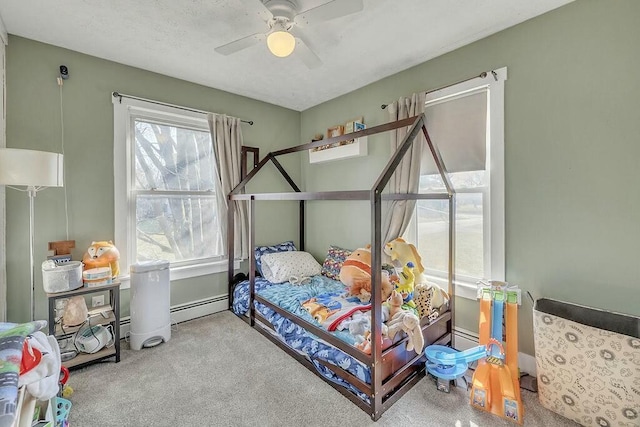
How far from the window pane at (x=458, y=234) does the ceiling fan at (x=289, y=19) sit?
158 centimetres

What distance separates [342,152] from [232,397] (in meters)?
2.34

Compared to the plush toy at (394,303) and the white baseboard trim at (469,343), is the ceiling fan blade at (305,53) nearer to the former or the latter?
the plush toy at (394,303)

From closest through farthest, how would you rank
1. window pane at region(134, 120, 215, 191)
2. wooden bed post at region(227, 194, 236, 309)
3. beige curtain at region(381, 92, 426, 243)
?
beige curtain at region(381, 92, 426, 243), window pane at region(134, 120, 215, 191), wooden bed post at region(227, 194, 236, 309)

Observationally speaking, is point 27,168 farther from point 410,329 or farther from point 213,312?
point 410,329

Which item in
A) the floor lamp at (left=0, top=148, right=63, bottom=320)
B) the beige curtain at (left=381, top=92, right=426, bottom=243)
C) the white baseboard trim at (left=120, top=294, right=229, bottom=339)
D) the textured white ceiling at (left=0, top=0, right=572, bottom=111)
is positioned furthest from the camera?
the white baseboard trim at (left=120, top=294, right=229, bottom=339)

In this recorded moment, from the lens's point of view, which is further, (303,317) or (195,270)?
(195,270)

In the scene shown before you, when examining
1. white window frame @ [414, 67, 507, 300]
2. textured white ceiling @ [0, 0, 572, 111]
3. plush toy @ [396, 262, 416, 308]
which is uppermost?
textured white ceiling @ [0, 0, 572, 111]

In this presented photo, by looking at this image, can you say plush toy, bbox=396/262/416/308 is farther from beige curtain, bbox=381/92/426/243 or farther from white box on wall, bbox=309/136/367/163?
white box on wall, bbox=309/136/367/163

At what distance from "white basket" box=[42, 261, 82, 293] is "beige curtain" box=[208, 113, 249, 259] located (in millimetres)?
1310

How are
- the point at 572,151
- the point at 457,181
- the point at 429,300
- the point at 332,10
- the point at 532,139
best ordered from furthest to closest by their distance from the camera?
the point at 457,181 → the point at 429,300 → the point at 532,139 → the point at 572,151 → the point at 332,10

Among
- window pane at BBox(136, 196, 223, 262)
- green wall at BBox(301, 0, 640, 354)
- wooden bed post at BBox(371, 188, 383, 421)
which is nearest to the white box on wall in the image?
green wall at BBox(301, 0, 640, 354)

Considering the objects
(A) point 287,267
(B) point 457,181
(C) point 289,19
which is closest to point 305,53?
(C) point 289,19

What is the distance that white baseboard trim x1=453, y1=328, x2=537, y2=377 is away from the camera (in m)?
1.94

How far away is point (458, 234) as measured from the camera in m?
2.34
